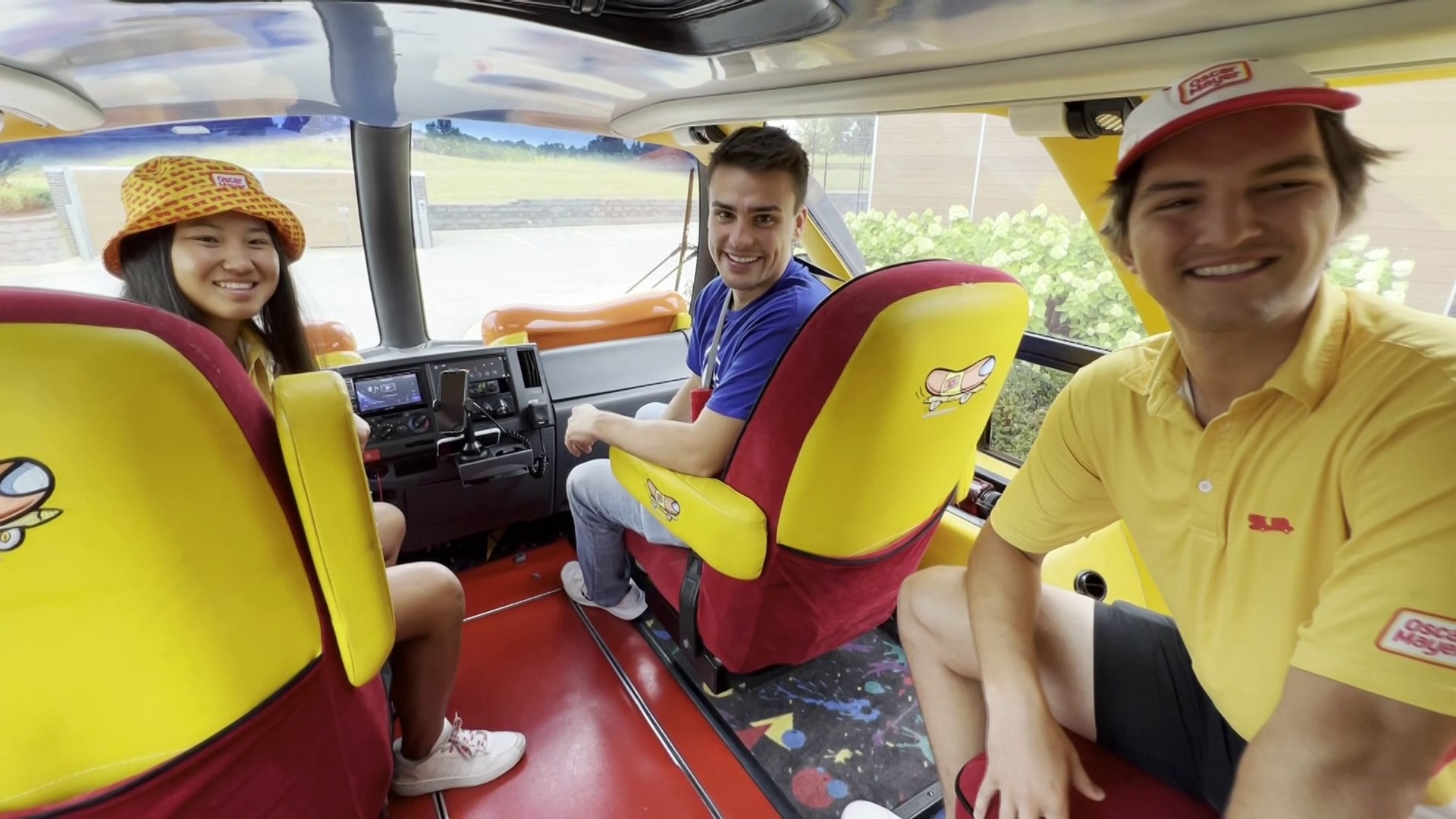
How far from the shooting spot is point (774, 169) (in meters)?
1.80

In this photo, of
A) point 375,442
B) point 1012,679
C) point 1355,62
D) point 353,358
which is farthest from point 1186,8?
point 353,358

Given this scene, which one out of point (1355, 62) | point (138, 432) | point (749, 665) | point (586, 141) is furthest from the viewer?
point (586, 141)

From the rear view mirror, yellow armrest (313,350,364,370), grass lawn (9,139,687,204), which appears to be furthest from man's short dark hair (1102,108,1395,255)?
grass lawn (9,139,687,204)

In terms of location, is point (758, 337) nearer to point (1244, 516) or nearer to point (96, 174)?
point (1244, 516)

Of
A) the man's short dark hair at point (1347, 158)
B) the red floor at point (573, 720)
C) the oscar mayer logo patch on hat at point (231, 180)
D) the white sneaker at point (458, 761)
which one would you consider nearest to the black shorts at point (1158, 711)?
the man's short dark hair at point (1347, 158)

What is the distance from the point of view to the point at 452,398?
2287 millimetres

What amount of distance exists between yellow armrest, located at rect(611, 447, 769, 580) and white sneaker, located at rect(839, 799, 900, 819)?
66 cm

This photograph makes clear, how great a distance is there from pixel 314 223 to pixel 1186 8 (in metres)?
3.09

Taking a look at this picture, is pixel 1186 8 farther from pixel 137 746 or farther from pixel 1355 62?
pixel 137 746

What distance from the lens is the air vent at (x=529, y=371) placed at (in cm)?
264

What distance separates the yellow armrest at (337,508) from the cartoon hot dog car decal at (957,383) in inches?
42.8

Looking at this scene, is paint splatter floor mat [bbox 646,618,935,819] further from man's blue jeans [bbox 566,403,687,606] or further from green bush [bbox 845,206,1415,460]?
green bush [bbox 845,206,1415,460]

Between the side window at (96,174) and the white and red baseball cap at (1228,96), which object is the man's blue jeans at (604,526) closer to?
the side window at (96,174)

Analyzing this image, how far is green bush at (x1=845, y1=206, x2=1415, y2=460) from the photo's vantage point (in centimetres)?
190
